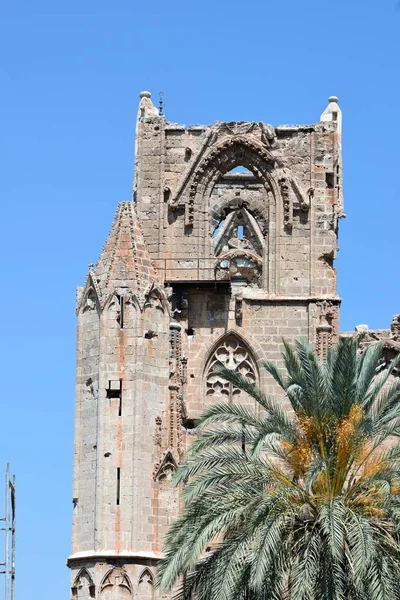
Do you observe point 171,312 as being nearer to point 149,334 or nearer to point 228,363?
point 149,334

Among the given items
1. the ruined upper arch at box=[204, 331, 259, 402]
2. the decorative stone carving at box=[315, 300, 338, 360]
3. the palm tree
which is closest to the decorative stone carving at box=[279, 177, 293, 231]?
the decorative stone carving at box=[315, 300, 338, 360]

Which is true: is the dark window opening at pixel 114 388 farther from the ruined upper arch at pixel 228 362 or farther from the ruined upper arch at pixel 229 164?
the ruined upper arch at pixel 229 164

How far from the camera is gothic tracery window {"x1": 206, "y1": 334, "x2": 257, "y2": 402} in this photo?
171 feet

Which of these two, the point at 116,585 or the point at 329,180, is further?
the point at 329,180

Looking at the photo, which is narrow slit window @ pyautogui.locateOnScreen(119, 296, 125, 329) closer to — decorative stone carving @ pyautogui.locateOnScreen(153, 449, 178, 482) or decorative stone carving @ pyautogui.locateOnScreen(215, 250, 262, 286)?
decorative stone carving @ pyautogui.locateOnScreen(153, 449, 178, 482)

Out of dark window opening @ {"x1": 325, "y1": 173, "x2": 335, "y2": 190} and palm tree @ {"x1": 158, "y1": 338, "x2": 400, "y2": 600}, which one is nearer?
palm tree @ {"x1": 158, "y1": 338, "x2": 400, "y2": 600}

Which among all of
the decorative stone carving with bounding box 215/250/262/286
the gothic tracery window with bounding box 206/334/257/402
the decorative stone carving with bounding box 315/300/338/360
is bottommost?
the gothic tracery window with bounding box 206/334/257/402

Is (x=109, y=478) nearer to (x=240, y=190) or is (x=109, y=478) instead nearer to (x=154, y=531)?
(x=154, y=531)

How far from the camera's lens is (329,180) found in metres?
53.3

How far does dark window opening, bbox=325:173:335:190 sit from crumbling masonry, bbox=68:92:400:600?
0.03 m

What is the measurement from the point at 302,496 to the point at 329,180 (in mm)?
15222

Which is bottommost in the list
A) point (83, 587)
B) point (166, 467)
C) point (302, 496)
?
point (83, 587)

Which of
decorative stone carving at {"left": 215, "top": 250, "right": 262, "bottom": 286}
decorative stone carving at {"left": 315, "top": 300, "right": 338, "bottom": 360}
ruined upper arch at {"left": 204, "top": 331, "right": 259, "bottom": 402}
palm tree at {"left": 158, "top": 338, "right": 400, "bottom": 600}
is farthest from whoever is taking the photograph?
decorative stone carving at {"left": 215, "top": 250, "right": 262, "bottom": 286}

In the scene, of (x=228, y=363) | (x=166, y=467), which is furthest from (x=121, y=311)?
(x=228, y=363)
